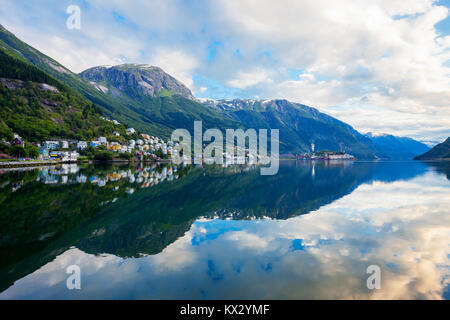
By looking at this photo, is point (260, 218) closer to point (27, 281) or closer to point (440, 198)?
point (27, 281)

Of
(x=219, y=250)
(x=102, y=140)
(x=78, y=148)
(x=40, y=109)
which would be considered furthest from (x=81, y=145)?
(x=219, y=250)

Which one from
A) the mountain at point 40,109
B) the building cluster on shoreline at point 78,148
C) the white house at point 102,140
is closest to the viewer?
the building cluster on shoreline at point 78,148

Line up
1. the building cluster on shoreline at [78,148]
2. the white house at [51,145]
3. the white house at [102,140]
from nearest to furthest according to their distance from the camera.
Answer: the building cluster on shoreline at [78,148]
the white house at [51,145]
the white house at [102,140]

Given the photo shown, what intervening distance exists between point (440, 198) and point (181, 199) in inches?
1312

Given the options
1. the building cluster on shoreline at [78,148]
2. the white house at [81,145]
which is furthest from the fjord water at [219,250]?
the white house at [81,145]

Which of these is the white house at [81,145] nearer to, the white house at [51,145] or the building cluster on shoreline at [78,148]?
the building cluster on shoreline at [78,148]

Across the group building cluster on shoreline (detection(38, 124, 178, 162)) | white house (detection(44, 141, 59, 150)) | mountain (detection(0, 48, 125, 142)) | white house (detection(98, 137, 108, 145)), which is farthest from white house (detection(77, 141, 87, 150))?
white house (detection(44, 141, 59, 150))

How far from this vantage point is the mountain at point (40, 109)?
126812mm

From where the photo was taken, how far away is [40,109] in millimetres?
145125

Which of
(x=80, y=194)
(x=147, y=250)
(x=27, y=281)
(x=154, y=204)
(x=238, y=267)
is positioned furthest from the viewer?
(x=80, y=194)

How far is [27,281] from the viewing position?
9.81m

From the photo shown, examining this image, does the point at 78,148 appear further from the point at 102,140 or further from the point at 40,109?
the point at 40,109

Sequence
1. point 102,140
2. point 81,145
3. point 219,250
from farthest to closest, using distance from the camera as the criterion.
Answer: point 102,140, point 81,145, point 219,250
